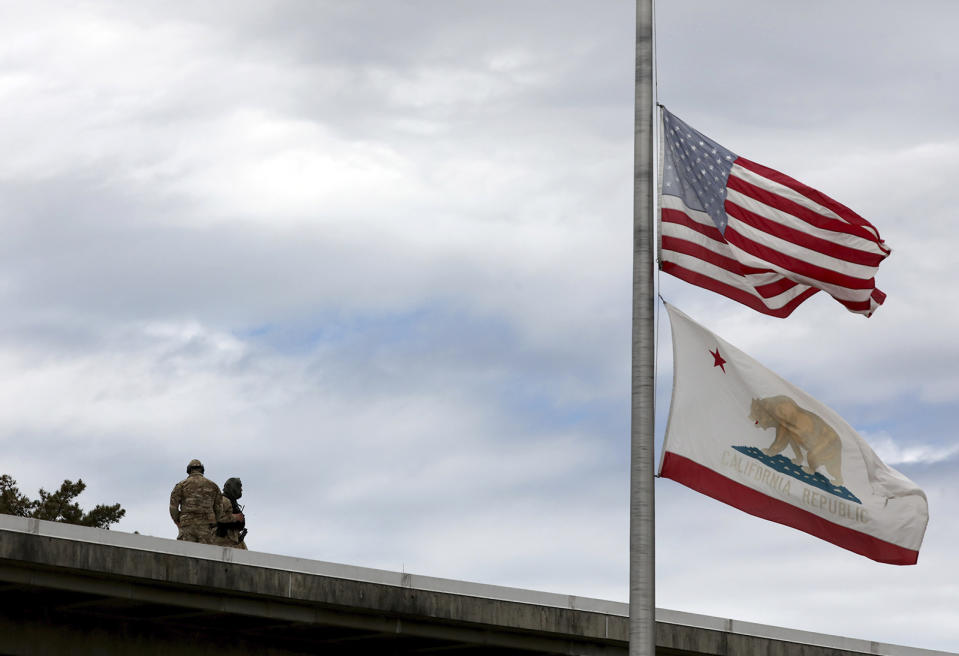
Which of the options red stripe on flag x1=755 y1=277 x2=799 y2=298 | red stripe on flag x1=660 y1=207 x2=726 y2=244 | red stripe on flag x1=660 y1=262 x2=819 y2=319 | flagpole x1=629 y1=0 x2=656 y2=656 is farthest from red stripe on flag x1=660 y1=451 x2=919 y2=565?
red stripe on flag x1=660 y1=207 x2=726 y2=244

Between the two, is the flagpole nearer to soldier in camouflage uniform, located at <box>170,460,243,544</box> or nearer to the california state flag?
the california state flag

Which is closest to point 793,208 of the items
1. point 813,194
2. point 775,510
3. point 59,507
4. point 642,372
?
point 813,194

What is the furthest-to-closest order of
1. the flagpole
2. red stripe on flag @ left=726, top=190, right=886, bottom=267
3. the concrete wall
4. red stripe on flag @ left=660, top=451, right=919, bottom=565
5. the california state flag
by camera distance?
the concrete wall
red stripe on flag @ left=726, top=190, right=886, bottom=267
the california state flag
red stripe on flag @ left=660, top=451, right=919, bottom=565
the flagpole

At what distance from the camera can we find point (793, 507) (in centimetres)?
1399

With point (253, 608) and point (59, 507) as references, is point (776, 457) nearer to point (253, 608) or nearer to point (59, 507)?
point (253, 608)

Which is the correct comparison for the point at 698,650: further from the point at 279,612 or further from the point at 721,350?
the point at 721,350

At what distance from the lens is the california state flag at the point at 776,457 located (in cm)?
1375

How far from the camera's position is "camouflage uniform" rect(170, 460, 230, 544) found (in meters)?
19.3

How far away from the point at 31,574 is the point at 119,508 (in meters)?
36.1

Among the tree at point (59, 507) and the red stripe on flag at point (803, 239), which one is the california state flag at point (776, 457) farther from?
the tree at point (59, 507)

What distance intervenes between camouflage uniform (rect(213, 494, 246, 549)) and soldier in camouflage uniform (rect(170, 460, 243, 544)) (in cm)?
5

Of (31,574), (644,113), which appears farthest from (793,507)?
(31,574)

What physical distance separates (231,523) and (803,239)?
857 centimetres

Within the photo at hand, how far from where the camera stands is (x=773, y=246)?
47.5ft
